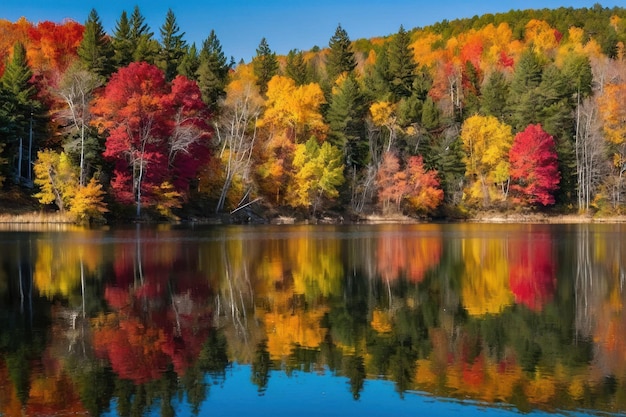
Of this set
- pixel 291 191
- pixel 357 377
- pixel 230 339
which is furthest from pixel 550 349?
pixel 291 191

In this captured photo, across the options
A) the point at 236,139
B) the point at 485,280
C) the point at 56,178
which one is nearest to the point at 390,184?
the point at 236,139

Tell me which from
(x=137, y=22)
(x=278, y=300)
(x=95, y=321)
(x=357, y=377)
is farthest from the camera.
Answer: (x=137, y=22)

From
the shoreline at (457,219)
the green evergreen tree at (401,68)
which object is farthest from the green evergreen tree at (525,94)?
the green evergreen tree at (401,68)

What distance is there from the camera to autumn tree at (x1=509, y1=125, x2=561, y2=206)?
2970 inches

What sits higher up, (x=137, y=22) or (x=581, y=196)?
(x=137, y=22)

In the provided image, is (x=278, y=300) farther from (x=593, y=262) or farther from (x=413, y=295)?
(x=593, y=262)

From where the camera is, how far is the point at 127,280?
2098 cm

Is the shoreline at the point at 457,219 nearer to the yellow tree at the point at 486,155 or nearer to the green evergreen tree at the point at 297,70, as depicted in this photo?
the yellow tree at the point at 486,155

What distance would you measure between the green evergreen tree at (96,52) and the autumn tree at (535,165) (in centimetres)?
4421

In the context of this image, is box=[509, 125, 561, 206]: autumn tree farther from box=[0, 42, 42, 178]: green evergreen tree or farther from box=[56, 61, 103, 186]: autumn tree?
box=[0, 42, 42, 178]: green evergreen tree

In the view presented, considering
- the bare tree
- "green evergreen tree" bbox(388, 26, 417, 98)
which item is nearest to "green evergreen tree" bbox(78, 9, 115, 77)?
"green evergreen tree" bbox(388, 26, 417, 98)

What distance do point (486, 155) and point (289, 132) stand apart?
22.7 m

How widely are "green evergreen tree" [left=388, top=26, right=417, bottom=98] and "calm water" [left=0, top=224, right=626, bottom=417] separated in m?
65.7

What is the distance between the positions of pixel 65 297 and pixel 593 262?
19.1 meters
